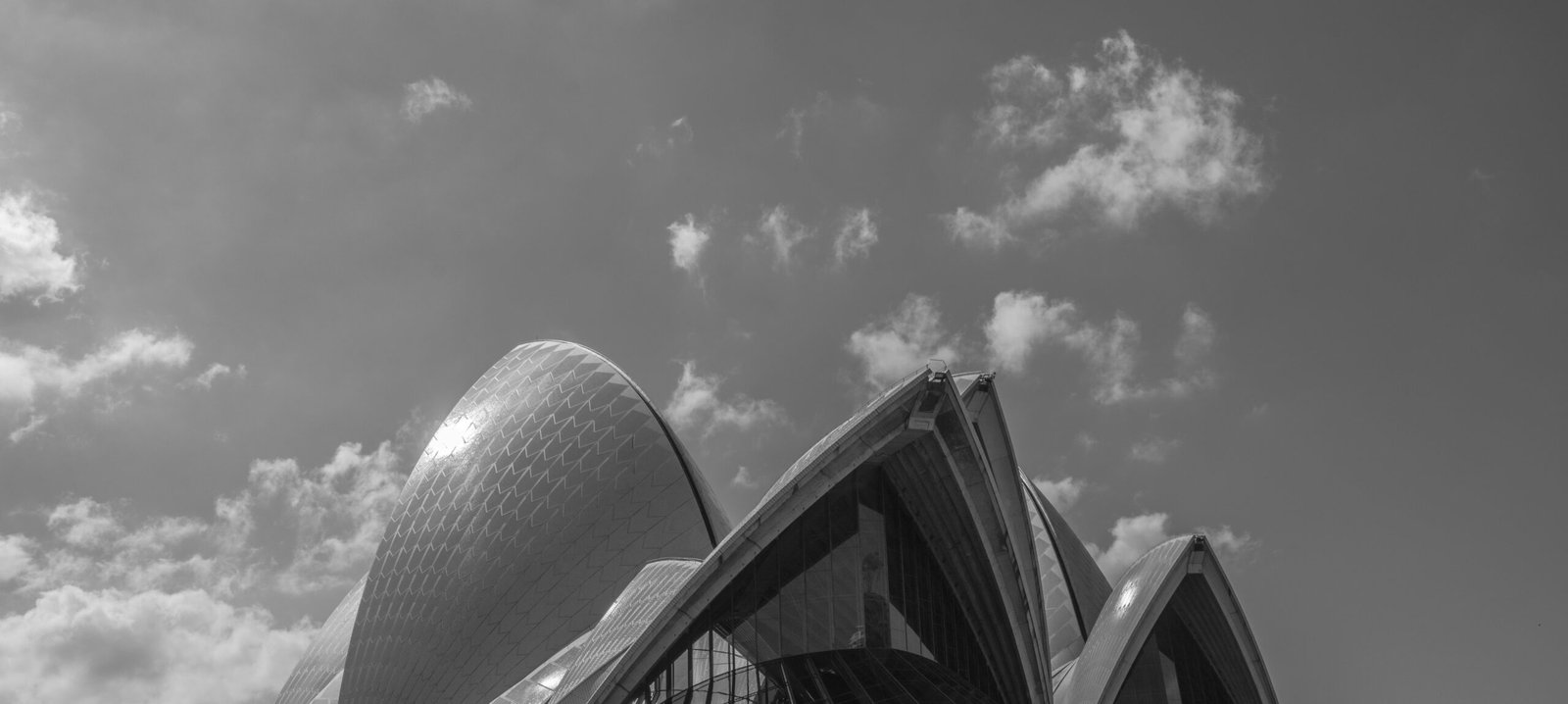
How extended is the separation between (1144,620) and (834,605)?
12132 millimetres

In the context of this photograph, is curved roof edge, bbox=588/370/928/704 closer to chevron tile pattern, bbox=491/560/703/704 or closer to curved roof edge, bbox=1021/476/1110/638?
chevron tile pattern, bbox=491/560/703/704

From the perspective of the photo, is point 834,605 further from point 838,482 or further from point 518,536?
point 518,536

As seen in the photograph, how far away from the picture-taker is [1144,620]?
102ft

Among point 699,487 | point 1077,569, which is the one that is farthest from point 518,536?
point 1077,569

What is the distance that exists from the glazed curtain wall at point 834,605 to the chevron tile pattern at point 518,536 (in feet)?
25.9

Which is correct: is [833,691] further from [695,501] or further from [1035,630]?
[695,501]

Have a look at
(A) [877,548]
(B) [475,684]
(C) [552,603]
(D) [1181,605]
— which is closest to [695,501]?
(C) [552,603]

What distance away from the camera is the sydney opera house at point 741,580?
70.5 ft

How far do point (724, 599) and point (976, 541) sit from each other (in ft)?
21.2

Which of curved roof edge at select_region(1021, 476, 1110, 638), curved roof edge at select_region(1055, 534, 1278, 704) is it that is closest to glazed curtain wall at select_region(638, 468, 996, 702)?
curved roof edge at select_region(1055, 534, 1278, 704)

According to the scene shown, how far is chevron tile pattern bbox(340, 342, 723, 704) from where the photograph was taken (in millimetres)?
29547

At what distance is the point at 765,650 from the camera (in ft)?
70.1

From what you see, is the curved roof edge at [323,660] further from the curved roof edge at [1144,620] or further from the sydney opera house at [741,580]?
the curved roof edge at [1144,620]

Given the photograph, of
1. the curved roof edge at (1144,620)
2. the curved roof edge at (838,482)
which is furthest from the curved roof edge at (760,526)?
the curved roof edge at (1144,620)
